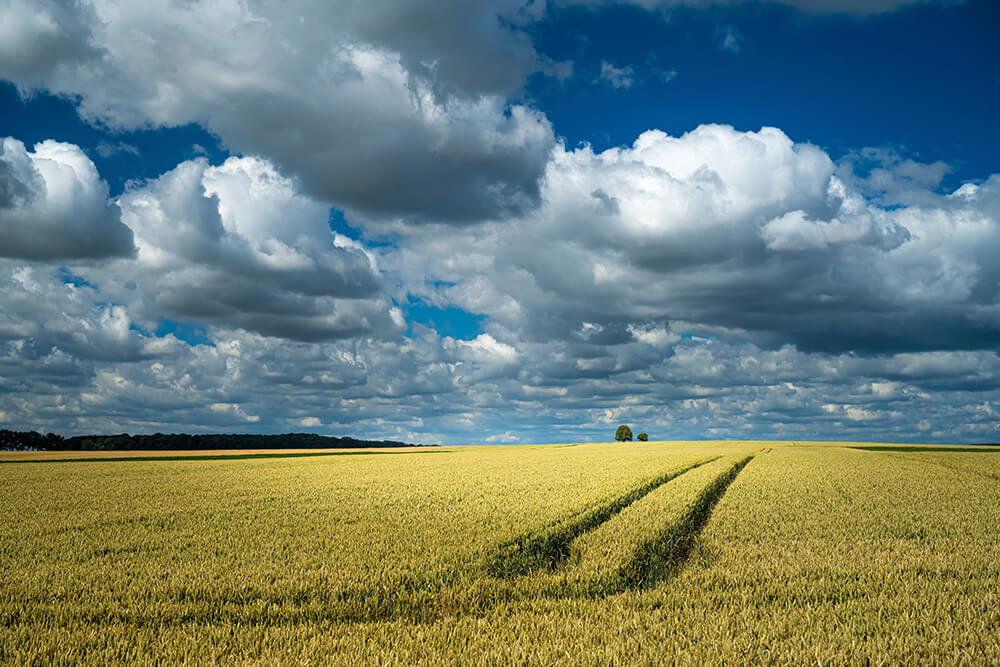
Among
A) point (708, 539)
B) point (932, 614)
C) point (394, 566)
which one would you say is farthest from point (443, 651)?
point (708, 539)

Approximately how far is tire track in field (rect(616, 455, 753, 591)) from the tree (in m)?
146

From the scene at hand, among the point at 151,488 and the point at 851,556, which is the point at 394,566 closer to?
the point at 851,556

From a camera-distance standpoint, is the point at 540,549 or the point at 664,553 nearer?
the point at 664,553

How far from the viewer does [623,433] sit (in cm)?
16100

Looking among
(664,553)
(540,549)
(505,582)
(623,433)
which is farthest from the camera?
(623,433)

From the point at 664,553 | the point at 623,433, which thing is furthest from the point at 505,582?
the point at 623,433

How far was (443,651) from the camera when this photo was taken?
268 inches

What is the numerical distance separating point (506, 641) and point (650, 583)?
13.0 ft

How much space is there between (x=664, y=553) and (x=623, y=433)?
15383 centimetres

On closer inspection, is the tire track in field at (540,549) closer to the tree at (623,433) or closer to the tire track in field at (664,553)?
the tire track in field at (664,553)

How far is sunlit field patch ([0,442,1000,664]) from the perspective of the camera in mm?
6988

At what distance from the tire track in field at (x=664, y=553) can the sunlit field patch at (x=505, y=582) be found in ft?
0.21

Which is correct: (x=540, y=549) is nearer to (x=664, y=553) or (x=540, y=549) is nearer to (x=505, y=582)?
(x=664, y=553)

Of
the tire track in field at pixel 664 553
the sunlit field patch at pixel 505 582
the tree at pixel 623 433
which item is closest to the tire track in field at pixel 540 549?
the sunlit field patch at pixel 505 582
